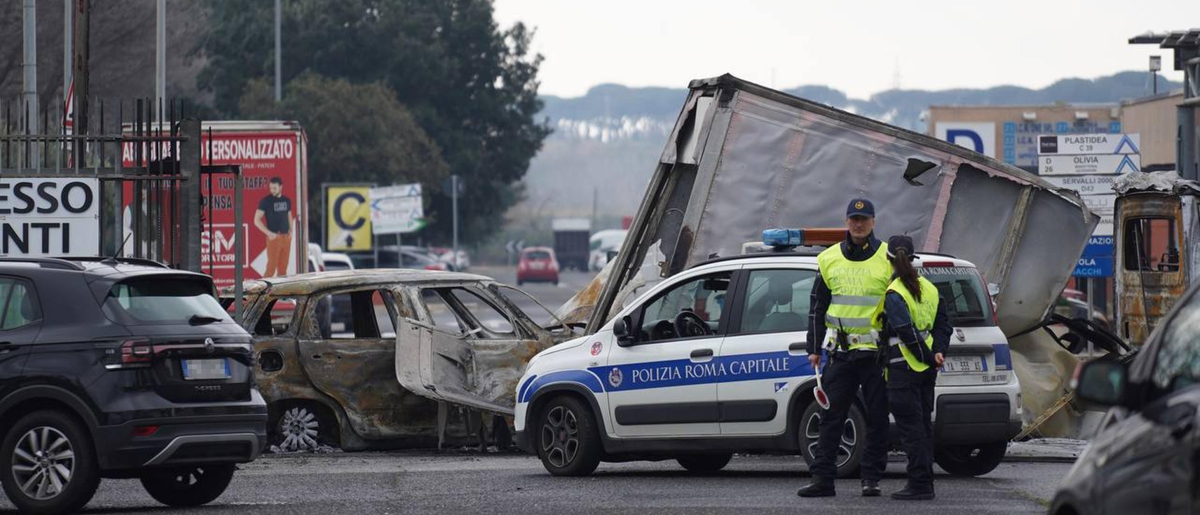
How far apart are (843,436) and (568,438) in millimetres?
1990

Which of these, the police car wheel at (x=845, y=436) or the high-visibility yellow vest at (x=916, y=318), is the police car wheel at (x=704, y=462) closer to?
the police car wheel at (x=845, y=436)

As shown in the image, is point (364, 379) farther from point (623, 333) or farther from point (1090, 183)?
point (1090, 183)

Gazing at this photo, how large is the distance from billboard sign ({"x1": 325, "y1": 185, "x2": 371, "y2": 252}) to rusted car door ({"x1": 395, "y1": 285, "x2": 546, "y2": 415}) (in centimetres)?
3555

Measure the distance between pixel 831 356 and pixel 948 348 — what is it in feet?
2.92

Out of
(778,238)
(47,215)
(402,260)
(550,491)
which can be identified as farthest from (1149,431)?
(402,260)

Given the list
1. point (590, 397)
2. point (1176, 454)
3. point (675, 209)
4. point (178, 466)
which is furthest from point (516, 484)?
point (1176, 454)

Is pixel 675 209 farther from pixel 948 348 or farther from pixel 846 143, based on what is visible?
pixel 948 348

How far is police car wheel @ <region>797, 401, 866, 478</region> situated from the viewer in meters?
11.5

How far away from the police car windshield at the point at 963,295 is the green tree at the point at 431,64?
5628 centimetres

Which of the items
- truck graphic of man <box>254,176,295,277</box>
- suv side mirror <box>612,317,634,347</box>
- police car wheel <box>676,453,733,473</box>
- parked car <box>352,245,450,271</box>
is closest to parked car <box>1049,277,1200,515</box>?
suv side mirror <box>612,317,634,347</box>

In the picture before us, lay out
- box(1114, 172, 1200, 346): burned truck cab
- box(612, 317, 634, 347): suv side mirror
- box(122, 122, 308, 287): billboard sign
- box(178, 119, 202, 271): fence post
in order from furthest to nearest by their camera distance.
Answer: box(122, 122, 308, 287): billboard sign
box(1114, 172, 1200, 346): burned truck cab
box(178, 119, 202, 271): fence post
box(612, 317, 634, 347): suv side mirror

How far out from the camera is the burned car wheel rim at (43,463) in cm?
996

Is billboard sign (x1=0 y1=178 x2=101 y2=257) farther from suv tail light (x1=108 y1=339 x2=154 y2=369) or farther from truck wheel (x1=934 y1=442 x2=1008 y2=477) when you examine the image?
truck wheel (x1=934 y1=442 x2=1008 y2=477)

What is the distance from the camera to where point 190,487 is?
11031 mm
